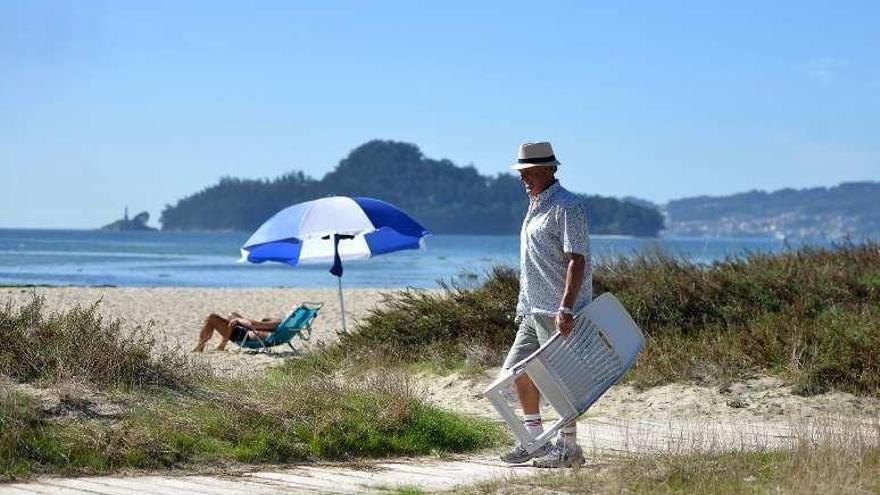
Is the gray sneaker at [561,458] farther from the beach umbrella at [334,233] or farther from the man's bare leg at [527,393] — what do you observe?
the beach umbrella at [334,233]

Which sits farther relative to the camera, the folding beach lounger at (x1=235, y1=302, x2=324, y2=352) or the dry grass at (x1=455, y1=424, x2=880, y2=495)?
the folding beach lounger at (x1=235, y1=302, x2=324, y2=352)

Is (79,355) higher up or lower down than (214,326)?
higher up

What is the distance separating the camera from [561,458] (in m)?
7.87

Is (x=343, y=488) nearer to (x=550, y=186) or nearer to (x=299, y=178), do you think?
(x=550, y=186)

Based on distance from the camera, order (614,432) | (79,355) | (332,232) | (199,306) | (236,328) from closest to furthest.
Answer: (79,355) → (614,432) → (332,232) → (236,328) → (199,306)

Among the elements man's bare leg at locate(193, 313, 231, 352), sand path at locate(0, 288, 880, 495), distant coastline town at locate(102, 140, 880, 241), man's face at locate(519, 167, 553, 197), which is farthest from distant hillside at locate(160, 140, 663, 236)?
man's face at locate(519, 167, 553, 197)

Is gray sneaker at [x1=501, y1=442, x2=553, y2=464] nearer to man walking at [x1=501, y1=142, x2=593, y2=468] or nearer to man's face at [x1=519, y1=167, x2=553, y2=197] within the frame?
man walking at [x1=501, y1=142, x2=593, y2=468]

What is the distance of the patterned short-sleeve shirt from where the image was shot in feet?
25.7

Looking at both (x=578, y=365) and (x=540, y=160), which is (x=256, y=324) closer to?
(x=540, y=160)

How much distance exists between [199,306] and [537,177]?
2429 cm

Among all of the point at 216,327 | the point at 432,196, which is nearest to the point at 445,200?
the point at 432,196

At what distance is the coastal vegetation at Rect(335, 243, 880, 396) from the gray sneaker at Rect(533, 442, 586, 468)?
4.09 m

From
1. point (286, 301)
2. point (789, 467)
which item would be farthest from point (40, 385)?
point (286, 301)

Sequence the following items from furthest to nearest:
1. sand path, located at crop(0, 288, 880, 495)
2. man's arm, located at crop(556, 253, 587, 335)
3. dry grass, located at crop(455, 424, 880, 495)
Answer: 1. man's arm, located at crop(556, 253, 587, 335)
2. sand path, located at crop(0, 288, 880, 495)
3. dry grass, located at crop(455, 424, 880, 495)
